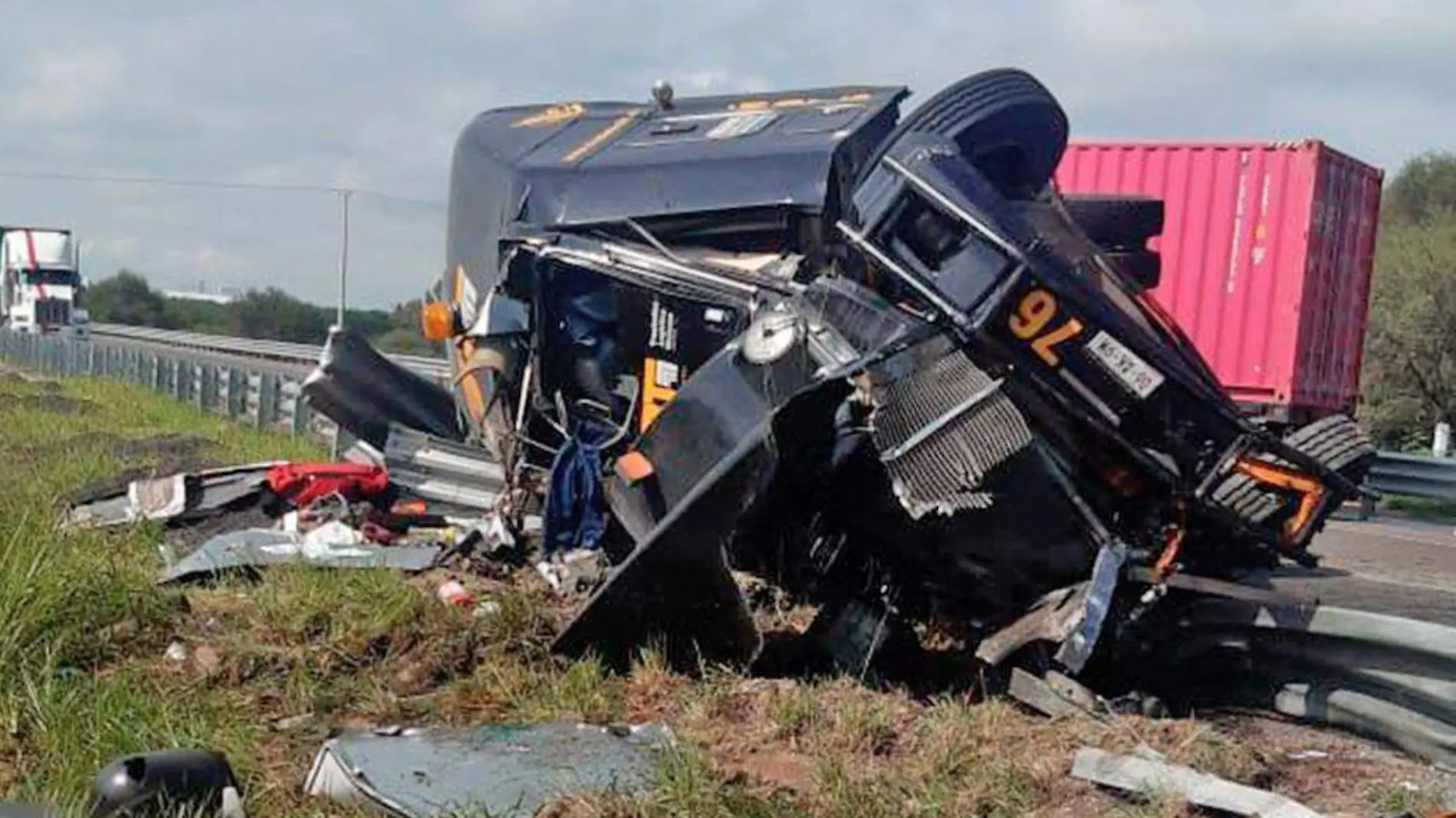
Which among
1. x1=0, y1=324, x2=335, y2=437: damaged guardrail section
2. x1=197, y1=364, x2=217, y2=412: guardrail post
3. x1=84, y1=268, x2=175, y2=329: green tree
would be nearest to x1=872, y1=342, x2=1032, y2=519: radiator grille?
x1=0, y1=324, x2=335, y2=437: damaged guardrail section

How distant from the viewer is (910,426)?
4.57 meters

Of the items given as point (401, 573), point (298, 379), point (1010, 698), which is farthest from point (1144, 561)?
point (298, 379)

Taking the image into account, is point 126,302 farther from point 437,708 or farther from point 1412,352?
point 437,708

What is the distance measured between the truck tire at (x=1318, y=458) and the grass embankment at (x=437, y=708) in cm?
63

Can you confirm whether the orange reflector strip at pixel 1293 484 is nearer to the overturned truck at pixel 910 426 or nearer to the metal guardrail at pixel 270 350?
the overturned truck at pixel 910 426

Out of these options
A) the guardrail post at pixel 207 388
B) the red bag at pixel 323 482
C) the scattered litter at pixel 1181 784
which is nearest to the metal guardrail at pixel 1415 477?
the red bag at pixel 323 482

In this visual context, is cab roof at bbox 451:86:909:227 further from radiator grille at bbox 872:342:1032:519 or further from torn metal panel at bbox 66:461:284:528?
torn metal panel at bbox 66:461:284:528

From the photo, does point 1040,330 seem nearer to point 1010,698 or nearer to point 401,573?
point 1010,698

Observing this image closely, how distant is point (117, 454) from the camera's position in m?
11.6

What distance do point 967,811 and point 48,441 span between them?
35.3 ft

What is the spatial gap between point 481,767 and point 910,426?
56.6 inches

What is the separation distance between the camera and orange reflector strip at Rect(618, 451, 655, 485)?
16.5ft

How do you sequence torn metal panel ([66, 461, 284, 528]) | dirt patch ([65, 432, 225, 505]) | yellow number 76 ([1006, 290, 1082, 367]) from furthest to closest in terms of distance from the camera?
dirt patch ([65, 432, 225, 505]) → torn metal panel ([66, 461, 284, 528]) → yellow number 76 ([1006, 290, 1082, 367])

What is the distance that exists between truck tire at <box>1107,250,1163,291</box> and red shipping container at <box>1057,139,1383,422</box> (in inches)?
334
